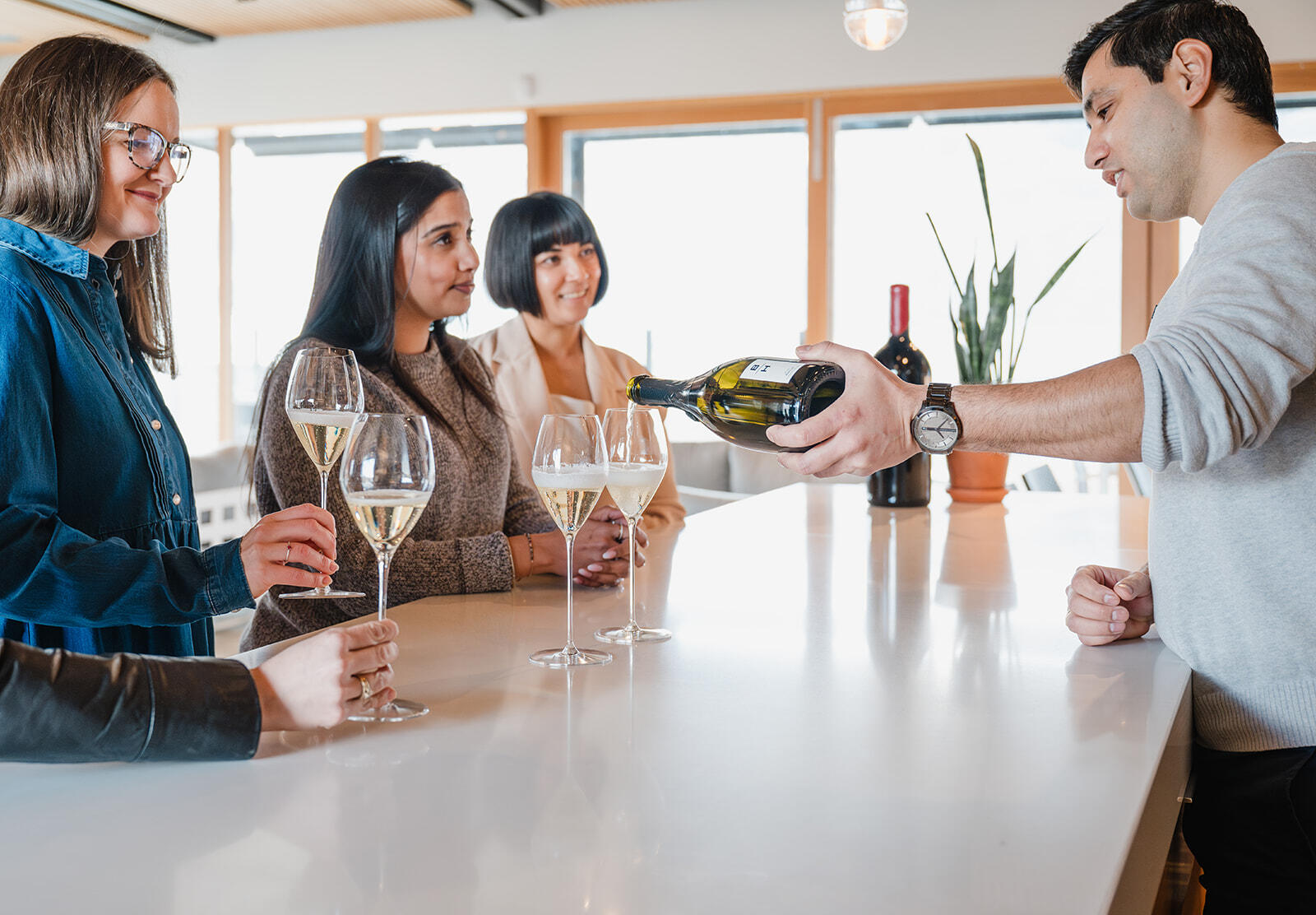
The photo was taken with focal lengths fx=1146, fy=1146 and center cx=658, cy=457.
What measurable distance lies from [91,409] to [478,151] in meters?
5.03

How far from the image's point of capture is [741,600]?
4.56 ft

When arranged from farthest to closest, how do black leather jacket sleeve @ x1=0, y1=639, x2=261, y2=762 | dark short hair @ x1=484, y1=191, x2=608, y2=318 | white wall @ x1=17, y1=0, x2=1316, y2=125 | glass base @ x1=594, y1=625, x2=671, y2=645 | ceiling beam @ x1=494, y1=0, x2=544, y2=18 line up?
ceiling beam @ x1=494, y1=0, x2=544, y2=18 < white wall @ x1=17, y1=0, x2=1316, y2=125 < dark short hair @ x1=484, y1=191, x2=608, y2=318 < glass base @ x1=594, y1=625, x2=671, y2=645 < black leather jacket sleeve @ x1=0, y1=639, x2=261, y2=762

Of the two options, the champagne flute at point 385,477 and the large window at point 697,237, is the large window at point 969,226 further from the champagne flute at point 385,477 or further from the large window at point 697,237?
the champagne flute at point 385,477

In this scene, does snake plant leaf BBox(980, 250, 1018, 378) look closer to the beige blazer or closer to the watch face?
the beige blazer

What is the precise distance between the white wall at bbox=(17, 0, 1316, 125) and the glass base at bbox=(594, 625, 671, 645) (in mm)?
4520

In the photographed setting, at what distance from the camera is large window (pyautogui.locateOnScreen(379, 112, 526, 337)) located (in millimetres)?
6000

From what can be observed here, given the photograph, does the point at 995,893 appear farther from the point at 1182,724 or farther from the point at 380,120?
the point at 380,120

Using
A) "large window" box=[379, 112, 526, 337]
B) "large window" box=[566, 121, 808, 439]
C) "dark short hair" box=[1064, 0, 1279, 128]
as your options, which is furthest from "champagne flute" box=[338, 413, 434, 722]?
"large window" box=[379, 112, 526, 337]

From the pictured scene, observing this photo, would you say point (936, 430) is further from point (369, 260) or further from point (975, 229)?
point (975, 229)

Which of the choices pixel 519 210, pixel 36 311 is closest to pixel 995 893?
pixel 36 311

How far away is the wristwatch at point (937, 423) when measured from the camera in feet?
3.70

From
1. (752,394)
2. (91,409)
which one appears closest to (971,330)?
(752,394)

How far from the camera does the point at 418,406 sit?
177 centimetres

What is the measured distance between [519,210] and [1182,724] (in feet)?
6.88
